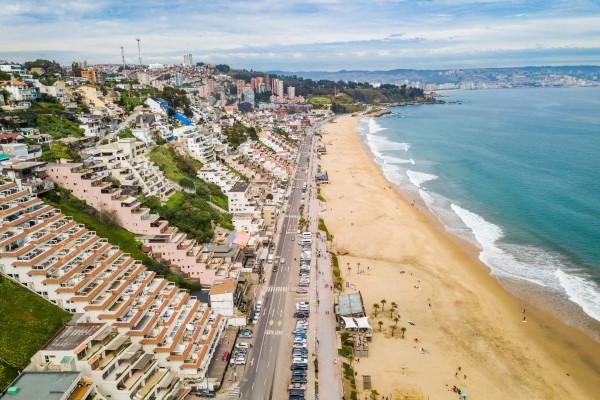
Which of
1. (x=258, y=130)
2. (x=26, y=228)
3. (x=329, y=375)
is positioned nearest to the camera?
(x=329, y=375)

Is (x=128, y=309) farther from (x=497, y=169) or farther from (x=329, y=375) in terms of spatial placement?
(x=497, y=169)

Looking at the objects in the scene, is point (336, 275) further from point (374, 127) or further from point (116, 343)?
point (374, 127)

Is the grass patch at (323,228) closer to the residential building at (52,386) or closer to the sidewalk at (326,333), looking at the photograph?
the sidewalk at (326,333)

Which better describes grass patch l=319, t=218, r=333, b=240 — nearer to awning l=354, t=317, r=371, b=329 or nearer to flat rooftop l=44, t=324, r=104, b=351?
awning l=354, t=317, r=371, b=329

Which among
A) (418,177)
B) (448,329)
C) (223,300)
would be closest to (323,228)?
(448,329)

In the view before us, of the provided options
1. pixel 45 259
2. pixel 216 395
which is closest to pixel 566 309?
pixel 216 395

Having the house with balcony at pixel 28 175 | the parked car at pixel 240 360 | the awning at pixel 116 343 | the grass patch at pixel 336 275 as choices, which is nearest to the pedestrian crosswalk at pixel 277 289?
the grass patch at pixel 336 275
